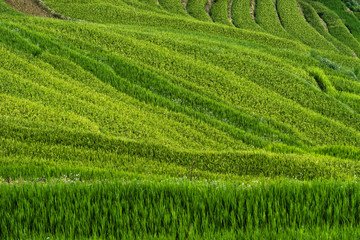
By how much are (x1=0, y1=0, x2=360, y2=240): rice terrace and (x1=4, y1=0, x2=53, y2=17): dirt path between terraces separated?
150cm

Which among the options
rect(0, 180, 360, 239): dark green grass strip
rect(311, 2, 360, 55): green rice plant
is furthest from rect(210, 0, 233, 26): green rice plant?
rect(0, 180, 360, 239): dark green grass strip

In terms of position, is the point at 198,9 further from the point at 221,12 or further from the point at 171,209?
the point at 171,209

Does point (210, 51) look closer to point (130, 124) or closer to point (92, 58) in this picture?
point (92, 58)

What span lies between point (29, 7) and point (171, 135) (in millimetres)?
31966

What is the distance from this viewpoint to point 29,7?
39781 mm

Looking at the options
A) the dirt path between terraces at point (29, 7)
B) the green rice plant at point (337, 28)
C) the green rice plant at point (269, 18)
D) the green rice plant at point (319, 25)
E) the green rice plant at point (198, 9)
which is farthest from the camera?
the green rice plant at point (337, 28)

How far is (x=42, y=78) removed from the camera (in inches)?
700

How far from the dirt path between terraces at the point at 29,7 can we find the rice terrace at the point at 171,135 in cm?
150

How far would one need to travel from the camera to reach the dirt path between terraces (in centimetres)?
3847

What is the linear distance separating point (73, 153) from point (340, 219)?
8097mm

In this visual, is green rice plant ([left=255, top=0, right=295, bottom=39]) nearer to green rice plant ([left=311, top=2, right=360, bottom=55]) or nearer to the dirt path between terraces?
green rice plant ([left=311, top=2, right=360, bottom=55])

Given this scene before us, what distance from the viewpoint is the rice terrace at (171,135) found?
5.59m

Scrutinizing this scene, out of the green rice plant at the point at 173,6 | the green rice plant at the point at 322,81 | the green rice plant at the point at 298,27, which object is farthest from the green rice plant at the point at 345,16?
the green rice plant at the point at 322,81

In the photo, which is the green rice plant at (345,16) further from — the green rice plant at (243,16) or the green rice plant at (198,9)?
the green rice plant at (198,9)
